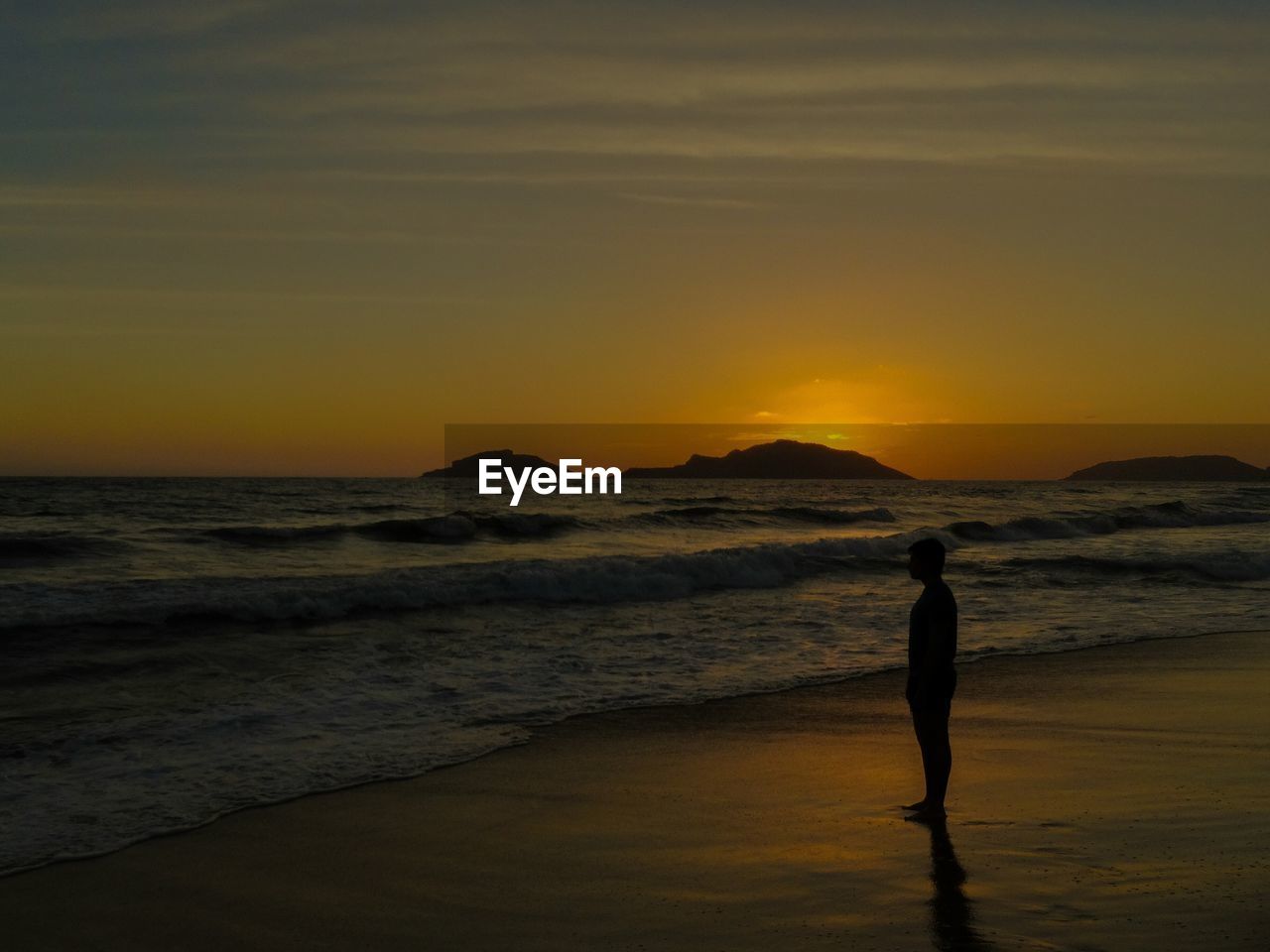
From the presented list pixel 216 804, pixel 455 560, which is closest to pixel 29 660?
pixel 216 804

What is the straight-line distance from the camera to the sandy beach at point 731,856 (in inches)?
200

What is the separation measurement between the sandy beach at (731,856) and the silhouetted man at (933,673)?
31 centimetres

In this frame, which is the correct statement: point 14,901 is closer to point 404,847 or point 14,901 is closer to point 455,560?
point 404,847

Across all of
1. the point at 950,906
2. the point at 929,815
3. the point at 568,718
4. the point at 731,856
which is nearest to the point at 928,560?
the point at 929,815

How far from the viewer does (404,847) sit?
6387 millimetres

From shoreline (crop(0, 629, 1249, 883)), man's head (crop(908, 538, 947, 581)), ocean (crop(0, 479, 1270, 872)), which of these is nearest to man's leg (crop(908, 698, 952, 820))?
man's head (crop(908, 538, 947, 581))

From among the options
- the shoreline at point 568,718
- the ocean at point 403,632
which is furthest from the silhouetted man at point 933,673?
the ocean at point 403,632

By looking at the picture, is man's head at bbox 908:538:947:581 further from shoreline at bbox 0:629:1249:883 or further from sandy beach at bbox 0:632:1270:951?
shoreline at bbox 0:629:1249:883

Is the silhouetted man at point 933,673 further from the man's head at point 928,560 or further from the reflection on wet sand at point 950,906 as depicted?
the reflection on wet sand at point 950,906

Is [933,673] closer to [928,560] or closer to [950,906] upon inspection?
[928,560]

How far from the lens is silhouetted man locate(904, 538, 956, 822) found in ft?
22.5

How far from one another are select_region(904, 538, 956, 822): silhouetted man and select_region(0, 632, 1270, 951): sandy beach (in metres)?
0.31

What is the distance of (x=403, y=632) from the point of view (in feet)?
50.9

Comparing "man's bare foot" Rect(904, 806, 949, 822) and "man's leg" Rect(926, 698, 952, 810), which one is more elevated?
"man's leg" Rect(926, 698, 952, 810)
